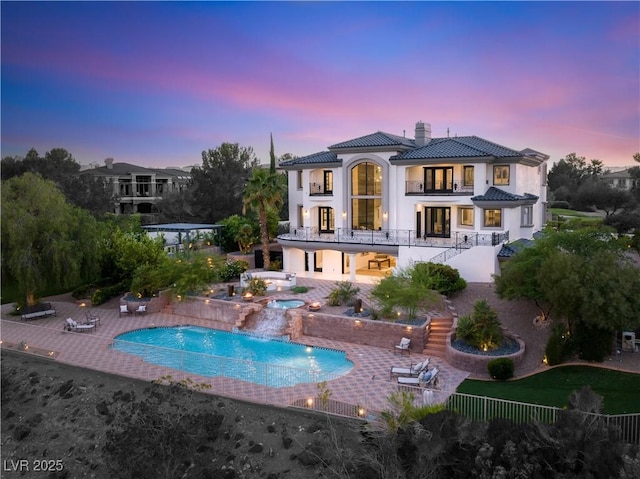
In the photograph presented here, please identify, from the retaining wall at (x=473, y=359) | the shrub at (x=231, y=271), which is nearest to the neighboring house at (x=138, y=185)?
the shrub at (x=231, y=271)

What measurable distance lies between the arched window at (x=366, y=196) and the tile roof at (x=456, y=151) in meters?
2.27

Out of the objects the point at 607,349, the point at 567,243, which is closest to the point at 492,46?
the point at 567,243

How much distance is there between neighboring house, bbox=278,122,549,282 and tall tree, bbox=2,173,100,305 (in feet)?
41.1

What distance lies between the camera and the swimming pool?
15549mm

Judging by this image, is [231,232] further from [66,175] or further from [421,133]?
[66,175]

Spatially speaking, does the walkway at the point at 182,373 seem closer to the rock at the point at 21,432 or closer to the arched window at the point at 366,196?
the rock at the point at 21,432

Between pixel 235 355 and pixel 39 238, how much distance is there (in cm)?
1291

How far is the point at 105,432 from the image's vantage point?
49.5 ft

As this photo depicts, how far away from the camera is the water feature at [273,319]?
23359 mm

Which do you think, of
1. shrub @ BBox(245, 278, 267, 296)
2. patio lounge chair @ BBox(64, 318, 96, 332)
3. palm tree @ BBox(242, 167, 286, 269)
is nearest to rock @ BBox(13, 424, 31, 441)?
patio lounge chair @ BBox(64, 318, 96, 332)

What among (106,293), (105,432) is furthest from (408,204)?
(105,432)

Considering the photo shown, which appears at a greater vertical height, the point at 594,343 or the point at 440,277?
the point at 440,277

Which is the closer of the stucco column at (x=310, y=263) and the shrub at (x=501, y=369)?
the shrub at (x=501, y=369)

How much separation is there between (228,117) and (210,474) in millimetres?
38044
